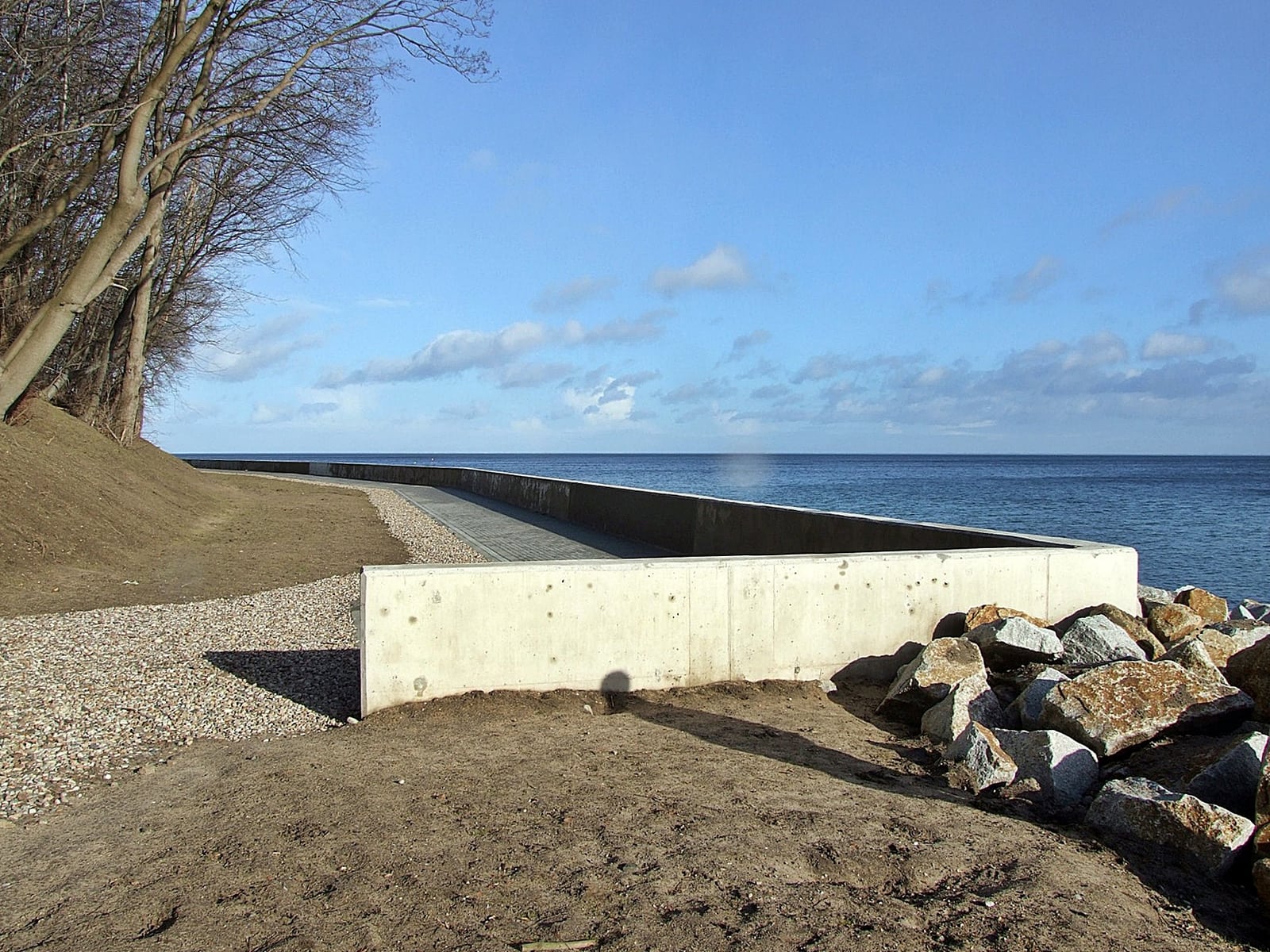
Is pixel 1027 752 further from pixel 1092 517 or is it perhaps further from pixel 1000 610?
pixel 1092 517

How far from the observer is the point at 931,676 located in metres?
6.68

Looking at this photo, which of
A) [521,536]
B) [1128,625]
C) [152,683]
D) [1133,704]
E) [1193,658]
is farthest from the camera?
[521,536]

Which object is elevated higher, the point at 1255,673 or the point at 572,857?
the point at 1255,673

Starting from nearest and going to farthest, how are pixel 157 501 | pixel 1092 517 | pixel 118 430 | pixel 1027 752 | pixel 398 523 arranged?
pixel 1027 752, pixel 157 501, pixel 398 523, pixel 118 430, pixel 1092 517

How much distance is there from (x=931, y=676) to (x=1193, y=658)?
1.90m

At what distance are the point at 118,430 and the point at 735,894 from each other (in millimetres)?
25931

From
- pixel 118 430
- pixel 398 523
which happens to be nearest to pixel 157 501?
pixel 398 523

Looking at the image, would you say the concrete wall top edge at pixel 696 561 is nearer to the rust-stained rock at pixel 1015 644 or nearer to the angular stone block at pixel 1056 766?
the rust-stained rock at pixel 1015 644

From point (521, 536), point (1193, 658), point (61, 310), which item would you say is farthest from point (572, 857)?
point (521, 536)

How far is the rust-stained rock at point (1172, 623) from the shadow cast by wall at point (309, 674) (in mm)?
6700

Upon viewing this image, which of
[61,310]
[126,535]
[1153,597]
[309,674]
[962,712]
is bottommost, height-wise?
[309,674]

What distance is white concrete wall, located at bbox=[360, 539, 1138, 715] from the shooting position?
6574 mm

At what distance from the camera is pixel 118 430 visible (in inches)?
1009

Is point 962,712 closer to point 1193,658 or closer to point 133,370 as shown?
point 1193,658
